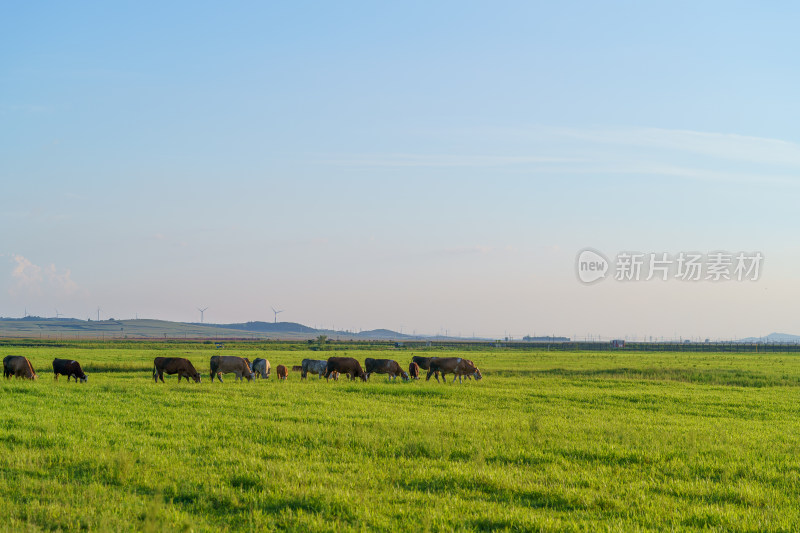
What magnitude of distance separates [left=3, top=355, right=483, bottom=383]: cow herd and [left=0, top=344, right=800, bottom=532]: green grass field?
12503 mm

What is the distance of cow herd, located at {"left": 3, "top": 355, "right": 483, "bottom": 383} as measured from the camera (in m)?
35.0

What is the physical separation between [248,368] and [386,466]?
27.8 m

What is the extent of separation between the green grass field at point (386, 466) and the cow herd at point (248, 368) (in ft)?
41.0

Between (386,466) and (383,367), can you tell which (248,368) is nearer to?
(383,367)

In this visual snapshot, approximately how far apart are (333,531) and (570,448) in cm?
762

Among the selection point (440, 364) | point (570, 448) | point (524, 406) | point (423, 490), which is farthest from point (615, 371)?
point (423, 490)

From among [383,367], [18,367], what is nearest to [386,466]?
[383,367]

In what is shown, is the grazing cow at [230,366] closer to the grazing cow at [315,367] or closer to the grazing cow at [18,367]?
the grazing cow at [315,367]

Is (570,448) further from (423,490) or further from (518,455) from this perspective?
(423,490)

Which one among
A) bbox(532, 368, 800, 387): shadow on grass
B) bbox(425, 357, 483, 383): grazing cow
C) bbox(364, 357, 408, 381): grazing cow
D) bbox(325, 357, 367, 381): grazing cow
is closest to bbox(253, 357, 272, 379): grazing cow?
bbox(325, 357, 367, 381): grazing cow

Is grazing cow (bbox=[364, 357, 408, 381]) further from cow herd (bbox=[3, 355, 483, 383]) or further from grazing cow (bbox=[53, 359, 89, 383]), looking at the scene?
grazing cow (bbox=[53, 359, 89, 383])

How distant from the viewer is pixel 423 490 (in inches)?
427

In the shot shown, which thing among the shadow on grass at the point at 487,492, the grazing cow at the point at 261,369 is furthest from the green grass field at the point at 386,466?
the grazing cow at the point at 261,369

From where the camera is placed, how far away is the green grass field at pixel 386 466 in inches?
365
